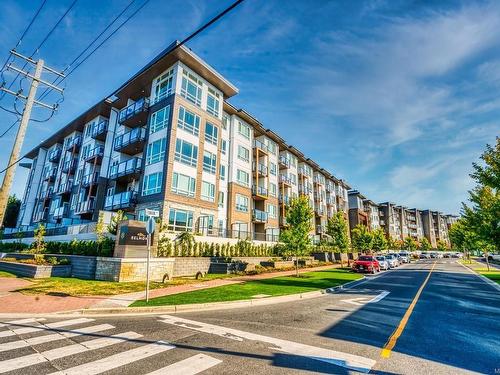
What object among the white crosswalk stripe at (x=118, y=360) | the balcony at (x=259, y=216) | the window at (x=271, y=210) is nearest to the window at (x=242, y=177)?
the balcony at (x=259, y=216)

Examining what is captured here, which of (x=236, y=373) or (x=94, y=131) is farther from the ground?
(x=94, y=131)

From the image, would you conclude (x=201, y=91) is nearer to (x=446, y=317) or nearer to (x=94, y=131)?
(x=94, y=131)

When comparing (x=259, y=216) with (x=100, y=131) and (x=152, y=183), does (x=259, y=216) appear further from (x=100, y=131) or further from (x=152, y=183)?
(x=100, y=131)

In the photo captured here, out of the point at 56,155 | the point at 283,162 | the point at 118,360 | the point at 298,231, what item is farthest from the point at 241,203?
the point at 56,155

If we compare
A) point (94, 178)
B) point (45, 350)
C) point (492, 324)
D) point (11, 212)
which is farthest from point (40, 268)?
point (11, 212)

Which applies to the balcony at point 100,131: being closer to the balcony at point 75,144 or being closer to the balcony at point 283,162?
the balcony at point 75,144

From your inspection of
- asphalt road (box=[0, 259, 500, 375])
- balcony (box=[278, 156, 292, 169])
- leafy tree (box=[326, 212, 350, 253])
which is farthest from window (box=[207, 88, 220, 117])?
asphalt road (box=[0, 259, 500, 375])

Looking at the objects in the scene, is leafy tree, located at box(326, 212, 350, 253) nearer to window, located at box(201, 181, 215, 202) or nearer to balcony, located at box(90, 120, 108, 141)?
window, located at box(201, 181, 215, 202)

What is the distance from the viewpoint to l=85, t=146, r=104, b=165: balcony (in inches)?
1309

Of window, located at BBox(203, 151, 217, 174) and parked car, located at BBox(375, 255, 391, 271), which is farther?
parked car, located at BBox(375, 255, 391, 271)

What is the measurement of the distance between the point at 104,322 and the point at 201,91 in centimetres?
2649

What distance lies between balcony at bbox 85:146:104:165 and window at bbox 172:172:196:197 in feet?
46.7

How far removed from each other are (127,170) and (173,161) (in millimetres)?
6486

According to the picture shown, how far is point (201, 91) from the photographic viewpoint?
97.7 ft
